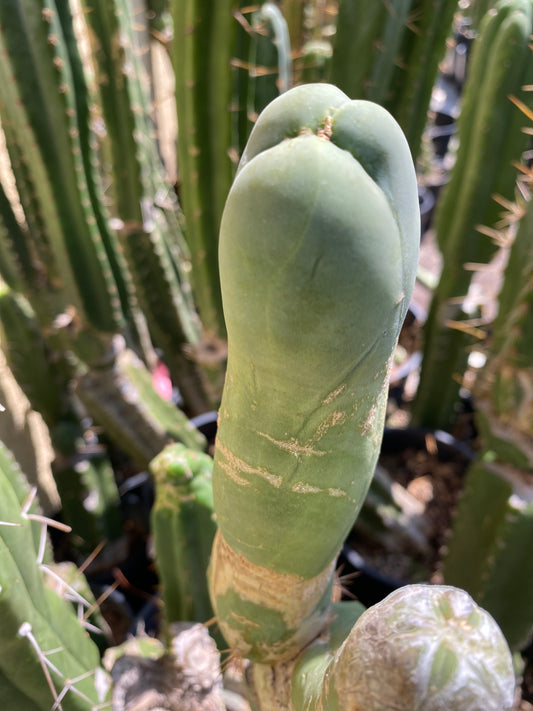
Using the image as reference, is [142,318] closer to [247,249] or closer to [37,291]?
[37,291]

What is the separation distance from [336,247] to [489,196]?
1.22 metres

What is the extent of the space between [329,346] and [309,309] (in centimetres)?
3

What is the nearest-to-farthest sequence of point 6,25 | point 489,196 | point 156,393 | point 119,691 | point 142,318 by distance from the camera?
point 119,691
point 6,25
point 489,196
point 156,393
point 142,318

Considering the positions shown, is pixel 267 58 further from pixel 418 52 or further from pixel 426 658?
pixel 426 658

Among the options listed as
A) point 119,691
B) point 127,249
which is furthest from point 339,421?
point 127,249

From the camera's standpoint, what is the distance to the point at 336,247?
0.37 m

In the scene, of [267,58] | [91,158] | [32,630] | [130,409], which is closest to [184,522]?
[32,630]

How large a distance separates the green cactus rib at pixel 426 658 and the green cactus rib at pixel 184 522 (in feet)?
1.70

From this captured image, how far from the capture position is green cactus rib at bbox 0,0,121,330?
109 centimetres

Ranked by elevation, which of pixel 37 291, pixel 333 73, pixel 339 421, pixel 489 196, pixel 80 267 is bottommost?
pixel 37 291

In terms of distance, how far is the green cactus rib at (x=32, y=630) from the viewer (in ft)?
2.00

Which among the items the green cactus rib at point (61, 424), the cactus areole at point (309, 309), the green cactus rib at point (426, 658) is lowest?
the green cactus rib at point (61, 424)

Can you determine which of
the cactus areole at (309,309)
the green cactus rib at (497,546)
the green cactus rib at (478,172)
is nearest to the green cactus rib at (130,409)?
the green cactus rib at (497,546)

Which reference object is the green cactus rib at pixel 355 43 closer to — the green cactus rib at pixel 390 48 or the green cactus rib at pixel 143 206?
the green cactus rib at pixel 390 48
